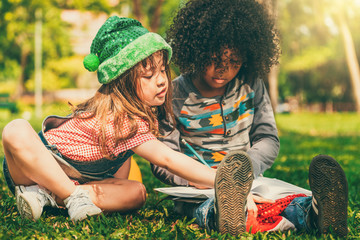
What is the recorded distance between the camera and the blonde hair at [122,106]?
2398 mm

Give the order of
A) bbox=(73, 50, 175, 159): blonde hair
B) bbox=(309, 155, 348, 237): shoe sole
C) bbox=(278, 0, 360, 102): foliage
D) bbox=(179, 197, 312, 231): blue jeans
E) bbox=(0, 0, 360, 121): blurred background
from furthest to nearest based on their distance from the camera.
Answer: bbox=(278, 0, 360, 102): foliage < bbox=(0, 0, 360, 121): blurred background < bbox=(73, 50, 175, 159): blonde hair < bbox=(179, 197, 312, 231): blue jeans < bbox=(309, 155, 348, 237): shoe sole

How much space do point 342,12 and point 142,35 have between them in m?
20.2

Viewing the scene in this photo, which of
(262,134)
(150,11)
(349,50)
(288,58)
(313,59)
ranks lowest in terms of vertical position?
(313,59)

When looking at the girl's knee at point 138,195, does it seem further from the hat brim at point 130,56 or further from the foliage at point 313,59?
the foliage at point 313,59


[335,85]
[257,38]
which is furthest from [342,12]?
[257,38]

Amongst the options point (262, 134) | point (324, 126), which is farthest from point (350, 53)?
point (262, 134)

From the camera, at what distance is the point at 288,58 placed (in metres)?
32.3

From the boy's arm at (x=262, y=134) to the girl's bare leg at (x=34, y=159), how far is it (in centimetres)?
118

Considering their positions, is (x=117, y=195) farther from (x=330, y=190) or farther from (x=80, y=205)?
(x=330, y=190)

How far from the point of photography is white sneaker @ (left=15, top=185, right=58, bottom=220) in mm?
2350

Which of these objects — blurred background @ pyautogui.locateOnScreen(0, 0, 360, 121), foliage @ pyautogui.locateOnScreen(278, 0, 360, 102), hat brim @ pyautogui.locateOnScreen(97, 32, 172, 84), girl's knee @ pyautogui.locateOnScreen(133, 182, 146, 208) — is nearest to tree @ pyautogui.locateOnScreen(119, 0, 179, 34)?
blurred background @ pyautogui.locateOnScreen(0, 0, 360, 121)

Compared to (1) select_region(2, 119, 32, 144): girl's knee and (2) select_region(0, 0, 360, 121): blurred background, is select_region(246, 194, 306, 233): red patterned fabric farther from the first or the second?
(2) select_region(0, 0, 360, 121): blurred background

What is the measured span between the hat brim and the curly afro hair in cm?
42

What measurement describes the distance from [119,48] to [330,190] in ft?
4.74
